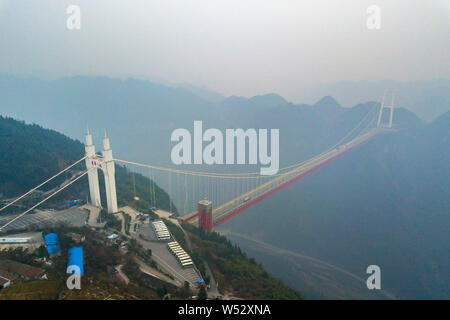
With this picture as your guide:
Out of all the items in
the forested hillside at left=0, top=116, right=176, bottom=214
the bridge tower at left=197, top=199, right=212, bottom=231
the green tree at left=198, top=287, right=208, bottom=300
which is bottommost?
the green tree at left=198, top=287, right=208, bottom=300

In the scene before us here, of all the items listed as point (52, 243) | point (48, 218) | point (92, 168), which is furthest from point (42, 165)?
point (52, 243)

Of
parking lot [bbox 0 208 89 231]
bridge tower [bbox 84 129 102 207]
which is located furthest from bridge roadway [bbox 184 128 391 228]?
parking lot [bbox 0 208 89 231]

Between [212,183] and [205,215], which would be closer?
[205,215]

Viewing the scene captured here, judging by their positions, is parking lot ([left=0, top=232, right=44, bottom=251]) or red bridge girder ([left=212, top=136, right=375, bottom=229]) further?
red bridge girder ([left=212, top=136, right=375, bottom=229])

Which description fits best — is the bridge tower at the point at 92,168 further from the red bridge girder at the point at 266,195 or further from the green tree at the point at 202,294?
the green tree at the point at 202,294

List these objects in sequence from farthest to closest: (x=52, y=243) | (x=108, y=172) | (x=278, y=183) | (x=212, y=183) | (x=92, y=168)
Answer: (x=212, y=183) → (x=278, y=183) → (x=92, y=168) → (x=108, y=172) → (x=52, y=243)

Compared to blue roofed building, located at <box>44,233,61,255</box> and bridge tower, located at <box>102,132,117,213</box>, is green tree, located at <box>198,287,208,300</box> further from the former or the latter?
bridge tower, located at <box>102,132,117,213</box>

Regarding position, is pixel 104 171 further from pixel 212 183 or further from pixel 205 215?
pixel 212 183
